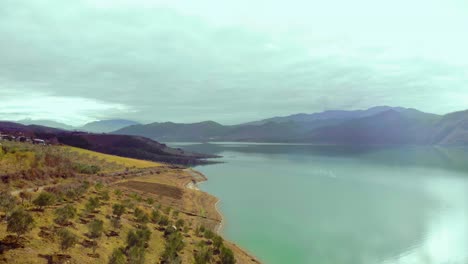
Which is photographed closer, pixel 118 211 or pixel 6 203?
pixel 6 203

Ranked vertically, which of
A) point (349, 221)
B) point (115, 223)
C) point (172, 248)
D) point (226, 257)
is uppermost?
point (115, 223)

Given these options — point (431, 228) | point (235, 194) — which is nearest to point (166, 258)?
point (431, 228)

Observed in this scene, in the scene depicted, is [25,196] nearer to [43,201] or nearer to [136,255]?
[43,201]

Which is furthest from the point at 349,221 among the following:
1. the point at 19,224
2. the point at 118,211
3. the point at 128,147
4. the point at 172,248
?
the point at 128,147

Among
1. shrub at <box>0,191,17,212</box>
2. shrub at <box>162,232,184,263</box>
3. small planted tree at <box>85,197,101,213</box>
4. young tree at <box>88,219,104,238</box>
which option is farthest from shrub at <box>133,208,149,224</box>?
shrub at <box>0,191,17,212</box>

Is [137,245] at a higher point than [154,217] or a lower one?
higher

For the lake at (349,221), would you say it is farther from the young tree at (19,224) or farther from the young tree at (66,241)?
the young tree at (19,224)

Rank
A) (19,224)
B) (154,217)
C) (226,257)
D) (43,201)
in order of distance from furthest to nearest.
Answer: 1. (154,217)
2. (226,257)
3. (43,201)
4. (19,224)

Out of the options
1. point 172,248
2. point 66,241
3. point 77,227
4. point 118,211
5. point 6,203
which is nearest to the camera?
point 66,241

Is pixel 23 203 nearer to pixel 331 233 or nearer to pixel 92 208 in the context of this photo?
pixel 92 208

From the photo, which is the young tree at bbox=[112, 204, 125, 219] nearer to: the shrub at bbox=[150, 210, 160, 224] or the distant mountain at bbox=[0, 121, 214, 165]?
the shrub at bbox=[150, 210, 160, 224]

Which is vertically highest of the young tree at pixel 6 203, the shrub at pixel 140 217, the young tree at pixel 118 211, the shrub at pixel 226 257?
the young tree at pixel 6 203

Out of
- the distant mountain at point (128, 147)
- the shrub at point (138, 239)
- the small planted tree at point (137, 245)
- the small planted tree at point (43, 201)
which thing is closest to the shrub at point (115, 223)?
the small planted tree at point (137, 245)
